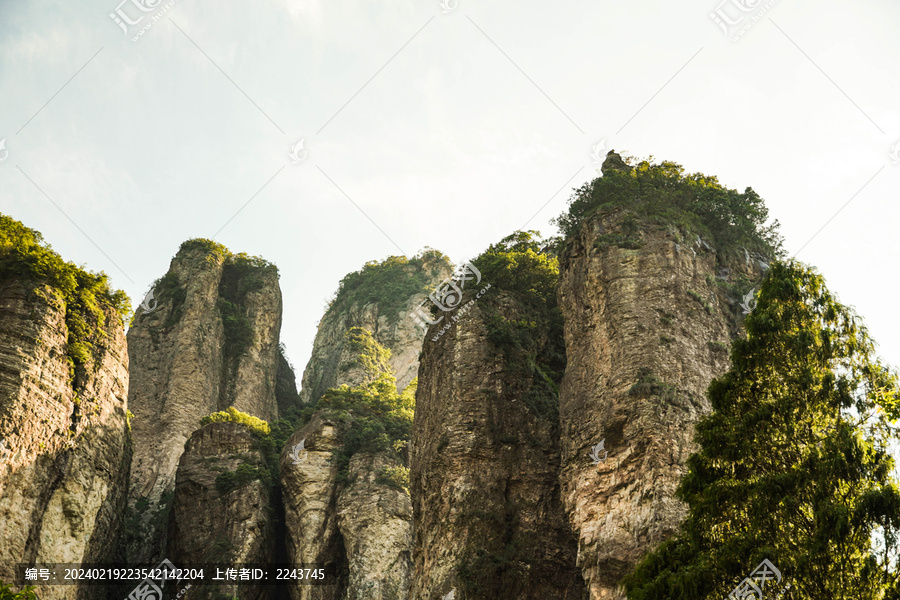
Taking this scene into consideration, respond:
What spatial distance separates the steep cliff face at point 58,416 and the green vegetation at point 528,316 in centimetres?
1581

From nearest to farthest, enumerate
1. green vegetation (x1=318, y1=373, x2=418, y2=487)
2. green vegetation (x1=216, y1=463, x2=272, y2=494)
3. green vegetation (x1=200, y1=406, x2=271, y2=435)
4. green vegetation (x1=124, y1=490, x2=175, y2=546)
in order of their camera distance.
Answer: green vegetation (x1=216, y1=463, x2=272, y2=494) < green vegetation (x1=124, y1=490, x2=175, y2=546) < green vegetation (x1=318, y1=373, x2=418, y2=487) < green vegetation (x1=200, y1=406, x2=271, y2=435)

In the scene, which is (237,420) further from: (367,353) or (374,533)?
(367,353)

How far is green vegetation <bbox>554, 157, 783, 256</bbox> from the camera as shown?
101ft

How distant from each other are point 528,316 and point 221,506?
1944cm

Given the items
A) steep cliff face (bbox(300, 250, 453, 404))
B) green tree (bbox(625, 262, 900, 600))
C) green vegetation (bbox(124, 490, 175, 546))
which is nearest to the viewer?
green tree (bbox(625, 262, 900, 600))

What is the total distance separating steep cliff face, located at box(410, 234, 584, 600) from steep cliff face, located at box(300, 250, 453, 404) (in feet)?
93.8

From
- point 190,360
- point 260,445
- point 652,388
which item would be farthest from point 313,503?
point 652,388

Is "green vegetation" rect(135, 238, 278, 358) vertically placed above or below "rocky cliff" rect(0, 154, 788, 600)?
above

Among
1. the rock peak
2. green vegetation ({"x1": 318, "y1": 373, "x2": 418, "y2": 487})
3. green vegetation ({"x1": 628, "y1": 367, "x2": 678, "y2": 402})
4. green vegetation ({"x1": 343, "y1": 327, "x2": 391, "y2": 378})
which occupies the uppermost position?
green vegetation ({"x1": 343, "y1": 327, "x2": 391, "y2": 378})

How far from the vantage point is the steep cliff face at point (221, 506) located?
128 ft

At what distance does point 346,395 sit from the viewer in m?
47.8

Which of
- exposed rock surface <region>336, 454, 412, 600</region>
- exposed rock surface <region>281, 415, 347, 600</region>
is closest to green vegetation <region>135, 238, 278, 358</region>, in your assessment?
exposed rock surface <region>281, 415, 347, 600</region>

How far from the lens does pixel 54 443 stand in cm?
3006

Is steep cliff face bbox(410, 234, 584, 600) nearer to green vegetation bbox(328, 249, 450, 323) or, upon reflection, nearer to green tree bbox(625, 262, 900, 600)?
green tree bbox(625, 262, 900, 600)
